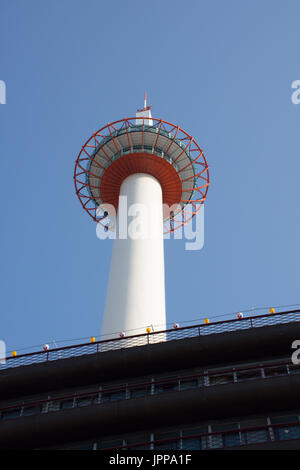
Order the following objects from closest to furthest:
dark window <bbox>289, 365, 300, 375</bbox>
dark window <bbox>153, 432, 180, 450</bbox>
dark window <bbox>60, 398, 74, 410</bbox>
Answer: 1. dark window <bbox>153, 432, 180, 450</bbox>
2. dark window <bbox>289, 365, 300, 375</bbox>
3. dark window <bbox>60, 398, 74, 410</bbox>

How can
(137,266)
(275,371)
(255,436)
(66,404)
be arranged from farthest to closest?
(137,266) → (66,404) → (275,371) → (255,436)

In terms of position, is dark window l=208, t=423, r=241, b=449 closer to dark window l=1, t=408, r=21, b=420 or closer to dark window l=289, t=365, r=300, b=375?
dark window l=289, t=365, r=300, b=375

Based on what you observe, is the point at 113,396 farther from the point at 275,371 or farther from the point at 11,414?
the point at 275,371

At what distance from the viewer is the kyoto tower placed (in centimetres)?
4088

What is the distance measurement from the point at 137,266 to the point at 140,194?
7.95 meters

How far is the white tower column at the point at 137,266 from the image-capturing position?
38219 mm

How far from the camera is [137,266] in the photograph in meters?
42.0

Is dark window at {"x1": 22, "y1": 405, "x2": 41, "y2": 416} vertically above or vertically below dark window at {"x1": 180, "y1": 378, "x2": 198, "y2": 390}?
below

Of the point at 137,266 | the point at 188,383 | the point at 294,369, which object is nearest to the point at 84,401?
the point at 188,383

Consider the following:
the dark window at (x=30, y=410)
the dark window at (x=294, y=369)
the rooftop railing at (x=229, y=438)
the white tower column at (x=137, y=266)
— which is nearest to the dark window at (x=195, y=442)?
the rooftop railing at (x=229, y=438)

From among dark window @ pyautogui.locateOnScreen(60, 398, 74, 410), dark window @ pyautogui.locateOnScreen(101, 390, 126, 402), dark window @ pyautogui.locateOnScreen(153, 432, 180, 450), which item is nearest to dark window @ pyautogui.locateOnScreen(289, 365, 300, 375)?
dark window @ pyautogui.locateOnScreen(153, 432, 180, 450)

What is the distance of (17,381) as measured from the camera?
3059cm
